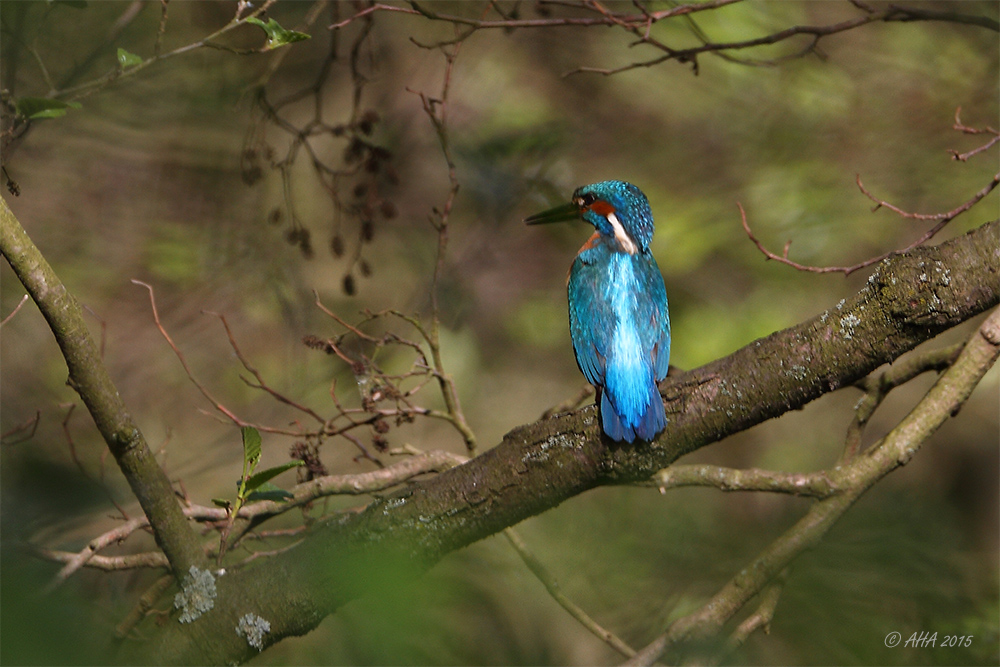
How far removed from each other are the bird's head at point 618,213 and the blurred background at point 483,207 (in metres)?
0.60

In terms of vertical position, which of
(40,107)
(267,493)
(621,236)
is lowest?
(267,493)

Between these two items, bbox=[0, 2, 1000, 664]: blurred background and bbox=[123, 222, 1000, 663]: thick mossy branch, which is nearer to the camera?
bbox=[123, 222, 1000, 663]: thick mossy branch

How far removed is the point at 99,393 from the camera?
4.23 ft

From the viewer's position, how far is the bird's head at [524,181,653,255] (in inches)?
85.2

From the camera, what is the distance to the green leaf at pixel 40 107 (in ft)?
4.28

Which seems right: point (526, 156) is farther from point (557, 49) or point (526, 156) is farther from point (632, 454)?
point (632, 454)

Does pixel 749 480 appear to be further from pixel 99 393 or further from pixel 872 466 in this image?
pixel 99 393

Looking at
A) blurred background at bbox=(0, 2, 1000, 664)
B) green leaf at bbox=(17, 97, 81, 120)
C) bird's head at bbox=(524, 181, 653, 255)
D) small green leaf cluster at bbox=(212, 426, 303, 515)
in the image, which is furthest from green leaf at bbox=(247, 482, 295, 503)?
bird's head at bbox=(524, 181, 653, 255)

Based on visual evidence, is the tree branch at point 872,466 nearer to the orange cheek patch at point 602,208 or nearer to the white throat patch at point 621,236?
the white throat patch at point 621,236

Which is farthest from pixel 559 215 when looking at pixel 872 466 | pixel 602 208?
pixel 872 466

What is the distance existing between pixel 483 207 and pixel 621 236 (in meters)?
1.44

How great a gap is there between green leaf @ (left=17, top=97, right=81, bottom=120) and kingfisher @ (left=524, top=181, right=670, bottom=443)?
113cm

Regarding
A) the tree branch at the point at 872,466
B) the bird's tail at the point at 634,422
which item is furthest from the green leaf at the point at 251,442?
the tree branch at the point at 872,466

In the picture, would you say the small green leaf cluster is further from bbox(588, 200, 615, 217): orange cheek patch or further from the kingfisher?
bbox(588, 200, 615, 217): orange cheek patch
